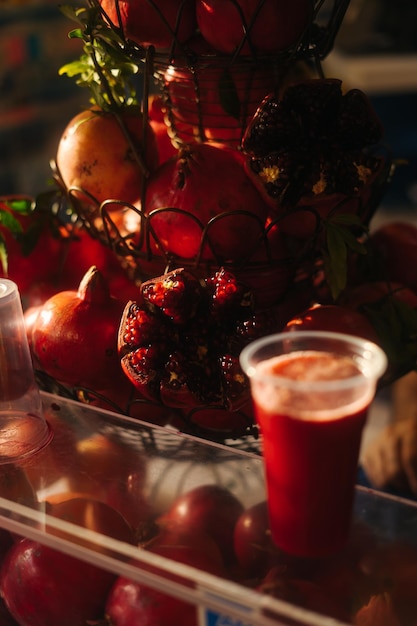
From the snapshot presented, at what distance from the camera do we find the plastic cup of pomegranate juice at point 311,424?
2.13ft

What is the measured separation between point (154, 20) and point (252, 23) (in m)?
0.14

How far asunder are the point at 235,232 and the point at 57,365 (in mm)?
298

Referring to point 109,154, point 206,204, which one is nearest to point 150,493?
point 206,204

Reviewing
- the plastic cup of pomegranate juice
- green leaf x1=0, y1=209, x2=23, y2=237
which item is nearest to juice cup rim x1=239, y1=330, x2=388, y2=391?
the plastic cup of pomegranate juice

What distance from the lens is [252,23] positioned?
919 mm

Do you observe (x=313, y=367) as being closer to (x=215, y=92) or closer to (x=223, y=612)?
(x=223, y=612)

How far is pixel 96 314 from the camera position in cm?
103

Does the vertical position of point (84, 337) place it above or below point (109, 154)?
below

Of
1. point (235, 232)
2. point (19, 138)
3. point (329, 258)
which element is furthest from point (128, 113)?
point (19, 138)

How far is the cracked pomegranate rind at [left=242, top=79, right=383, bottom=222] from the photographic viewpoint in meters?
0.93

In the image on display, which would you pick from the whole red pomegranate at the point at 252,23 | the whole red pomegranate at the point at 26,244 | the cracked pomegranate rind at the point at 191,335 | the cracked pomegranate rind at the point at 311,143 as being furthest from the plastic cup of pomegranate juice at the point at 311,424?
the whole red pomegranate at the point at 26,244

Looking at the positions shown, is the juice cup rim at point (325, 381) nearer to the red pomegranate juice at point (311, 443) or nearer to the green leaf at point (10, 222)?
the red pomegranate juice at point (311, 443)

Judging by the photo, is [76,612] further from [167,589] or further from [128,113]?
[128,113]

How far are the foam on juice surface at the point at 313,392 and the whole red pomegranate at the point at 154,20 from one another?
50 cm
